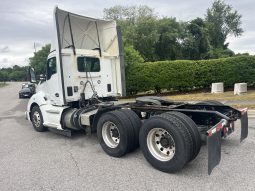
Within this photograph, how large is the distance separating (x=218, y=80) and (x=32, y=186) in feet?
50.3

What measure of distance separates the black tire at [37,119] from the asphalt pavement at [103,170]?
54.7 inches

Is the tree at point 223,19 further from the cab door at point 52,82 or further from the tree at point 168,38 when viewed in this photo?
the cab door at point 52,82

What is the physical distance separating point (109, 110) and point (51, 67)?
2.55 metres

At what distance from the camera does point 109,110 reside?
5820 millimetres

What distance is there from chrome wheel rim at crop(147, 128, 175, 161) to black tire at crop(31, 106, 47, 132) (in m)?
4.36

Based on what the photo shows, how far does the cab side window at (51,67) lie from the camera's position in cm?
704

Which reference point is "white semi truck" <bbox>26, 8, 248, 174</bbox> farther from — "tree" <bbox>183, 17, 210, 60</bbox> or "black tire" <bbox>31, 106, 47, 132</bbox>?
"tree" <bbox>183, 17, 210, 60</bbox>

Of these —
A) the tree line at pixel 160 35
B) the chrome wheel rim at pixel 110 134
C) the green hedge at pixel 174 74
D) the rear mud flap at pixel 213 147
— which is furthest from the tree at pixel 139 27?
the rear mud flap at pixel 213 147

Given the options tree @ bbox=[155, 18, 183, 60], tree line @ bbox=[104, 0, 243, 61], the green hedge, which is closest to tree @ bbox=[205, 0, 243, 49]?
tree line @ bbox=[104, 0, 243, 61]

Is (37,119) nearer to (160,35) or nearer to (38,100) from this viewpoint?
(38,100)

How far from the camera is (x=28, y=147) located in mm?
6258

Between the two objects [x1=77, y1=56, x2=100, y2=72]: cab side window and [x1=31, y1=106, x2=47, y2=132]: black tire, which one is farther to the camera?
[x1=31, y1=106, x2=47, y2=132]: black tire

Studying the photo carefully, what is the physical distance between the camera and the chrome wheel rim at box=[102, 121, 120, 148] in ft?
17.6

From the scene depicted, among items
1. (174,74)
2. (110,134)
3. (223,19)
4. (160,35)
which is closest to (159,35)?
(160,35)
